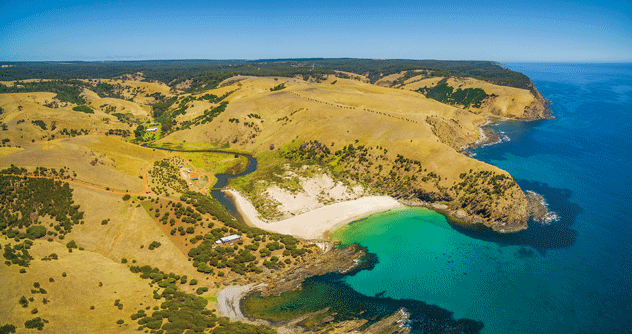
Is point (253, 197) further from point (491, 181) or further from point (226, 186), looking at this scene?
point (491, 181)

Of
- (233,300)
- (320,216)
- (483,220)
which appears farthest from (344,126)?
(233,300)

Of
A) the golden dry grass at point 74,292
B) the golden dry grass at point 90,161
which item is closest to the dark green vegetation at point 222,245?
the golden dry grass at point 74,292

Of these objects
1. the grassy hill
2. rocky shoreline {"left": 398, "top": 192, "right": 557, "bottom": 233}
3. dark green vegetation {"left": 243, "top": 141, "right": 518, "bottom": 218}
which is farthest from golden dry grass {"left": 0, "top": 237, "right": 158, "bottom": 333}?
rocky shoreline {"left": 398, "top": 192, "right": 557, "bottom": 233}

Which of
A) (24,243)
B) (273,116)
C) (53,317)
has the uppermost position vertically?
(273,116)

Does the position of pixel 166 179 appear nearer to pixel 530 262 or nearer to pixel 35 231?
pixel 35 231

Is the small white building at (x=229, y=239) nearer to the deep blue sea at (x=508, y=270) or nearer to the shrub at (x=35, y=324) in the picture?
the deep blue sea at (x=508, y=270)

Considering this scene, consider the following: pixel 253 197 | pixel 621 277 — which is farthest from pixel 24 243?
pixel 621 277
